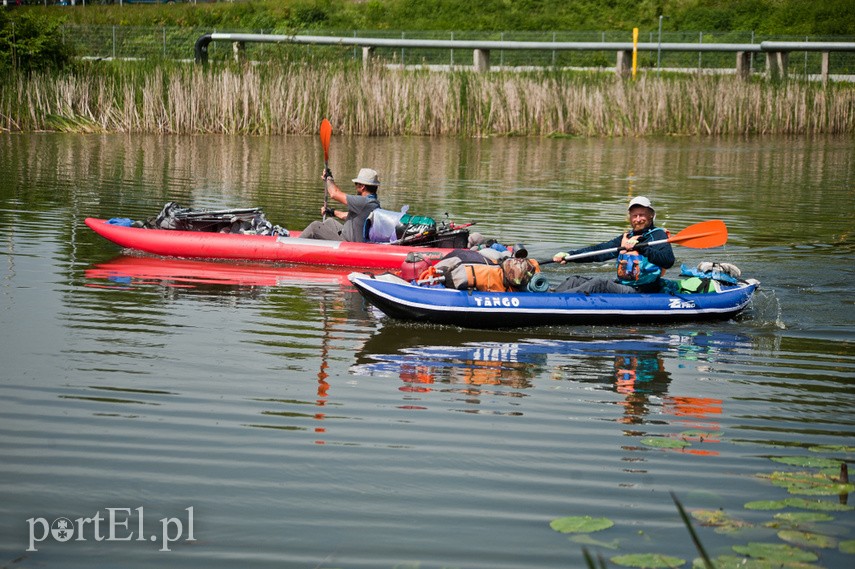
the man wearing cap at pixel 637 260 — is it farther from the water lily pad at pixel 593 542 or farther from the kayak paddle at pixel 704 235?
the water lily pad at pixel 593 542

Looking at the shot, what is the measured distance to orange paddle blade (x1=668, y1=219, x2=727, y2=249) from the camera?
32.6ft

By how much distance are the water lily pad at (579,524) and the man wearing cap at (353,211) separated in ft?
23.0

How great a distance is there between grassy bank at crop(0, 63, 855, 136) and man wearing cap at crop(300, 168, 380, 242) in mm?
12560

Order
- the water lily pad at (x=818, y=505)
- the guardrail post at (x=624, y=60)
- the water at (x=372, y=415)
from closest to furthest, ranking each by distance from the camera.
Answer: the water at (x=372, y=415) < the water lily pad at (x=818, y=505) < the guardrail post at (x=624, y=60)

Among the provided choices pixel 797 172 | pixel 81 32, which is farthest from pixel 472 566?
pixel 81 32

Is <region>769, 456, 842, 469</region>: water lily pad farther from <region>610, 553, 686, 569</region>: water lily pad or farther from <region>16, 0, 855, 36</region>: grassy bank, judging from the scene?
<region>16, 0, 855, 36</region>: grassy bank

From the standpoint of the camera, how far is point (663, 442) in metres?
6.20

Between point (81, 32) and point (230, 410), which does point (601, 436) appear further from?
point (81, 32)

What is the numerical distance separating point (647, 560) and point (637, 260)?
16.5 feet

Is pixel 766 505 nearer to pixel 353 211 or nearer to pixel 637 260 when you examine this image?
pixel 637 260

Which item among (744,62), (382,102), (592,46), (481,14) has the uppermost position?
(481,14)

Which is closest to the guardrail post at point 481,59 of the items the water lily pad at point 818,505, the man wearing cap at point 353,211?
the man wearing cap at point 353,211

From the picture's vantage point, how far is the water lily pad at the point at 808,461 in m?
5.74

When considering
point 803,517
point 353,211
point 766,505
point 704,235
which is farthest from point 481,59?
point 803,517
